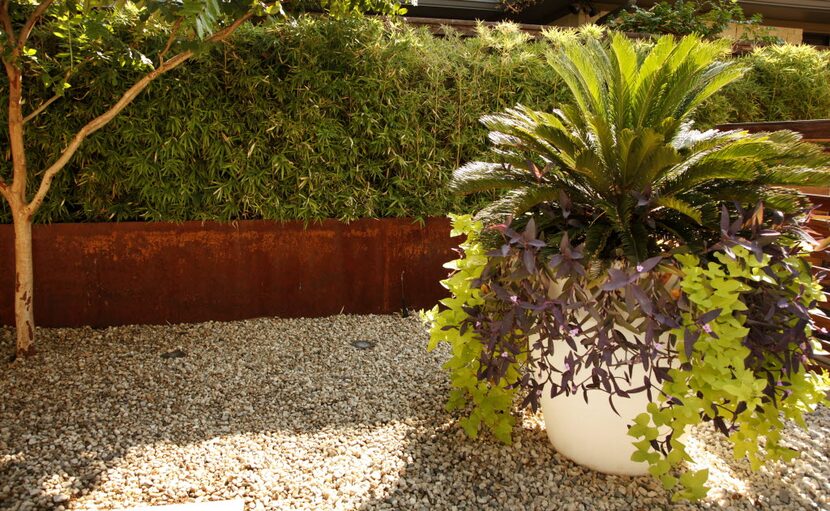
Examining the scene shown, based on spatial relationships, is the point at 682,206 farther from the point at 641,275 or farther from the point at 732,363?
the point at 732,363

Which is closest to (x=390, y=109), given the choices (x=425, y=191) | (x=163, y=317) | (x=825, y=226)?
(x=425, y=191)

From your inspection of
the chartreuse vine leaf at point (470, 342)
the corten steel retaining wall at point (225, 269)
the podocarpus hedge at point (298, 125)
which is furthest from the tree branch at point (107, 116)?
the chartreuse vine leaf at point (470, 342)

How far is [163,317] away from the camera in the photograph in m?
3.89

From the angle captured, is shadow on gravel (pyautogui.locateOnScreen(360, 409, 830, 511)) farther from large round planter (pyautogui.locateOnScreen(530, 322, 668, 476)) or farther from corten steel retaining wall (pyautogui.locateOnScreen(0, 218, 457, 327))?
corten steel retaining wall (pyautogui.locateOnScreen(0, 218, 457, 327))

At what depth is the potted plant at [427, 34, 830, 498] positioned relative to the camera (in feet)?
5.72

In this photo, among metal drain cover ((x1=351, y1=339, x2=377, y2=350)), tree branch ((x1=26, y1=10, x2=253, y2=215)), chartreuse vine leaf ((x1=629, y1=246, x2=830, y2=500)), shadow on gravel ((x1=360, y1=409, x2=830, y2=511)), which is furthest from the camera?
metal drain cover ((x1=351, y1=339, x2=377, y2=350))

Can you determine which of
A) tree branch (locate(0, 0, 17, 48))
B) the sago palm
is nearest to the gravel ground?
the sago palm

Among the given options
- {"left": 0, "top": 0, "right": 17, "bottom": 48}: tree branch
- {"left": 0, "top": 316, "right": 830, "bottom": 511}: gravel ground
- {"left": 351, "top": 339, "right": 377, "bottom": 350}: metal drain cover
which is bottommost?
{"left": 0, "top": 316, "right": 830, "bottom": 511}: gravel ground

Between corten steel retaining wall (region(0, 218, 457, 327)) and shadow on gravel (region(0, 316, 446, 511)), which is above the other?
corten steel retaining wall (region(0, 218, 457, 327))

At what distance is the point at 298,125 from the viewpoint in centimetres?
377

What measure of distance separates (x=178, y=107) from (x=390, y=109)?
1410 millimetres

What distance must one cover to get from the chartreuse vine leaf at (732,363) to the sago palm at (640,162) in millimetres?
220

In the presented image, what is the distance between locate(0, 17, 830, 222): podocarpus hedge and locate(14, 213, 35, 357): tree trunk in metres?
0.55

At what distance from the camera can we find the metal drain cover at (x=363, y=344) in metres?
3.52
